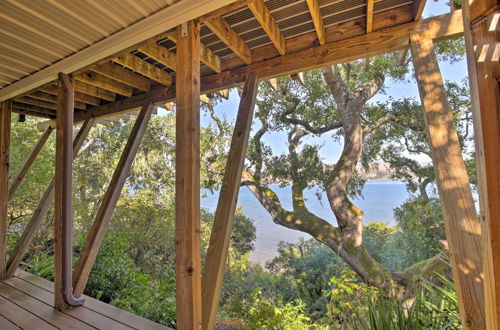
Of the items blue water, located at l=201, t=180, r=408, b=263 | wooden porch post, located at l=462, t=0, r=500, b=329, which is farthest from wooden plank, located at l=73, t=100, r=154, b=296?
blue water, located at l=201, t=180, r=408, b=263

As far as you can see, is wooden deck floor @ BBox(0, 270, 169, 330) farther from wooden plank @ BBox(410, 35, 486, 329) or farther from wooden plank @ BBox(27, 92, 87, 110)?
wooden plank @ BBox(27, 92, 87, 110)

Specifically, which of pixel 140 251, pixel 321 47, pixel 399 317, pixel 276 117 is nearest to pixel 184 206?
pixel 399 317

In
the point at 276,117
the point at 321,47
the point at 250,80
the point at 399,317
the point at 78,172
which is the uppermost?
the point at 276,117

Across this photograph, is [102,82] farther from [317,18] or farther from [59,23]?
[317,18]

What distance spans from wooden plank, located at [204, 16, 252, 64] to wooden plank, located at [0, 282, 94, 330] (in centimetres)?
239

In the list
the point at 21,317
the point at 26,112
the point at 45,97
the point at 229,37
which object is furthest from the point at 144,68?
the point at 26,112

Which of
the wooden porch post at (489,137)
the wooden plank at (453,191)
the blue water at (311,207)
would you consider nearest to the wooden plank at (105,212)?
the wooden plank at (453,191)

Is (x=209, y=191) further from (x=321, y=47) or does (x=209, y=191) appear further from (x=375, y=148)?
(x=321, y=47)

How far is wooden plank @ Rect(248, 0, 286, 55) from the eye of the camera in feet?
5.17

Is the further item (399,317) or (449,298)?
(449,298)

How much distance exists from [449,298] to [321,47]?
1964mm

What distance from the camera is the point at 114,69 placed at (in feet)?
8.20

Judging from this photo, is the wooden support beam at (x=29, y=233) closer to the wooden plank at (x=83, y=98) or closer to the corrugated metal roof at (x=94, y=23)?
the wooden plank at (x=83, y=98)

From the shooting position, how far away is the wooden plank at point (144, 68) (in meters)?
2.19
